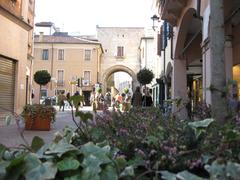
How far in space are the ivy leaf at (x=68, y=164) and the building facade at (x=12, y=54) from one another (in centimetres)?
1559

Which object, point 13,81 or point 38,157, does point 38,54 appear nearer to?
point 13,81

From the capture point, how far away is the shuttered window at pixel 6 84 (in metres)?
18.6

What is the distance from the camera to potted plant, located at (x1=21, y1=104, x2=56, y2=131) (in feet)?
45.7

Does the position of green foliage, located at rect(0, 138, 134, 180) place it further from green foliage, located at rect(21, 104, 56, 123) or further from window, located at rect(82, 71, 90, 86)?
window, located at rect(82, 71, 90, 86)

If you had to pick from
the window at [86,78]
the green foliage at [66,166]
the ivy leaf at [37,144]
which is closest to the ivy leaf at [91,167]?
the green foliage at [66,166]

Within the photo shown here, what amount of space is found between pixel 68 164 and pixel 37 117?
11.7 m

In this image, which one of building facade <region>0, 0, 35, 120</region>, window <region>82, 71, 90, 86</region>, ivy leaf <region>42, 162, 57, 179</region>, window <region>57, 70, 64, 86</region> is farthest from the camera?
window <region>57, 70, 64, 86</region>

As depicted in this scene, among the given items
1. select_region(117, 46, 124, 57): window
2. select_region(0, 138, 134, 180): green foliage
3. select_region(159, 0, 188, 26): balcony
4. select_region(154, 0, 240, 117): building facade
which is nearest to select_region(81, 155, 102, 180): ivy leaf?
select_region(0, 138, 134, 180): green foliage

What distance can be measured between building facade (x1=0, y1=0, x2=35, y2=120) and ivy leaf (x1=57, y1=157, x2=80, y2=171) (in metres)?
15.6

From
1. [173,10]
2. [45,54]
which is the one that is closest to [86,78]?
[45,54]

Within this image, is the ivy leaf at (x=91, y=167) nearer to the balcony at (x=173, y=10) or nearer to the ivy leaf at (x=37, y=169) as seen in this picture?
the ivy leaf at (x=37, y=169)

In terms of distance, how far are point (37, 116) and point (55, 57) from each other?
176 ft

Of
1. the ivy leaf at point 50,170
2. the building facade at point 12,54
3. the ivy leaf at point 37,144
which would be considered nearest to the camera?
the ivy leaf at point 50,170

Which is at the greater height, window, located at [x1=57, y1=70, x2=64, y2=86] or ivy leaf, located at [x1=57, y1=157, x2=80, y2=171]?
window, located at [x1=57, y1=70, x2=64, y2=86]
